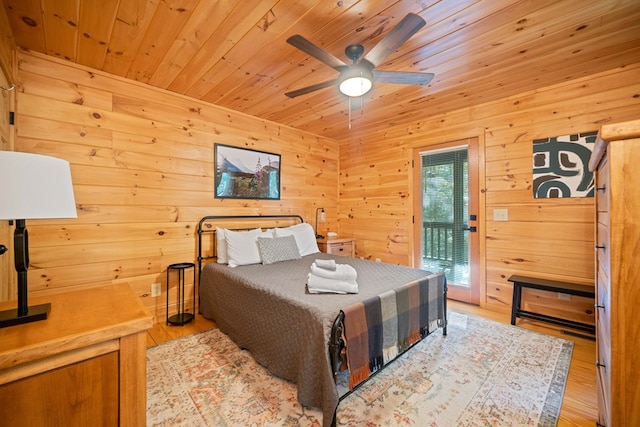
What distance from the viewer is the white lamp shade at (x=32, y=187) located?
32.8 inches

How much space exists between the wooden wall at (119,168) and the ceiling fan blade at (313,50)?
198cm

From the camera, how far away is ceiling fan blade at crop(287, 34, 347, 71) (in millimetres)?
1568

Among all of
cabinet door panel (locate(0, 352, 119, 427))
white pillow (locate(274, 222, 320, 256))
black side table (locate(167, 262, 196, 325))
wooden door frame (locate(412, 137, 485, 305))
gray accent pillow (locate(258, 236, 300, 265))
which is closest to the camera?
cabinet door panel (locate(0, 352, 119, 427))

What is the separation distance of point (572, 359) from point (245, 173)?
376 centimetres

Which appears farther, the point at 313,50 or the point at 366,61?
the point at 366,61

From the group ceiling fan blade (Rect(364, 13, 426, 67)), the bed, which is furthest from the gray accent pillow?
ceiling fan blade (Rect(364, 13, 426, 67))

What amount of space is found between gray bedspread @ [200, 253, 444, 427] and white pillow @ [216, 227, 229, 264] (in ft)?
0.41

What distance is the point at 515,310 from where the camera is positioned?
276 centimetres

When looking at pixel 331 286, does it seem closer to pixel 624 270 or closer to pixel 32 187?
pixel 624 270

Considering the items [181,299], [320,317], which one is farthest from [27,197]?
[181,299]

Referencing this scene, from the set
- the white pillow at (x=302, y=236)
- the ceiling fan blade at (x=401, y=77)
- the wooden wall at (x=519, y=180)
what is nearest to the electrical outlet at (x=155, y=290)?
the white pillow at (x=302, y=236)

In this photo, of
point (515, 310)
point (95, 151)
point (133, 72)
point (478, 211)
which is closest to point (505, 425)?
point (515, 310)

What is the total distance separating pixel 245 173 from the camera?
3533 millimetres

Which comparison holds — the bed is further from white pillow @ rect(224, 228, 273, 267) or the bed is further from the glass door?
the glass door
